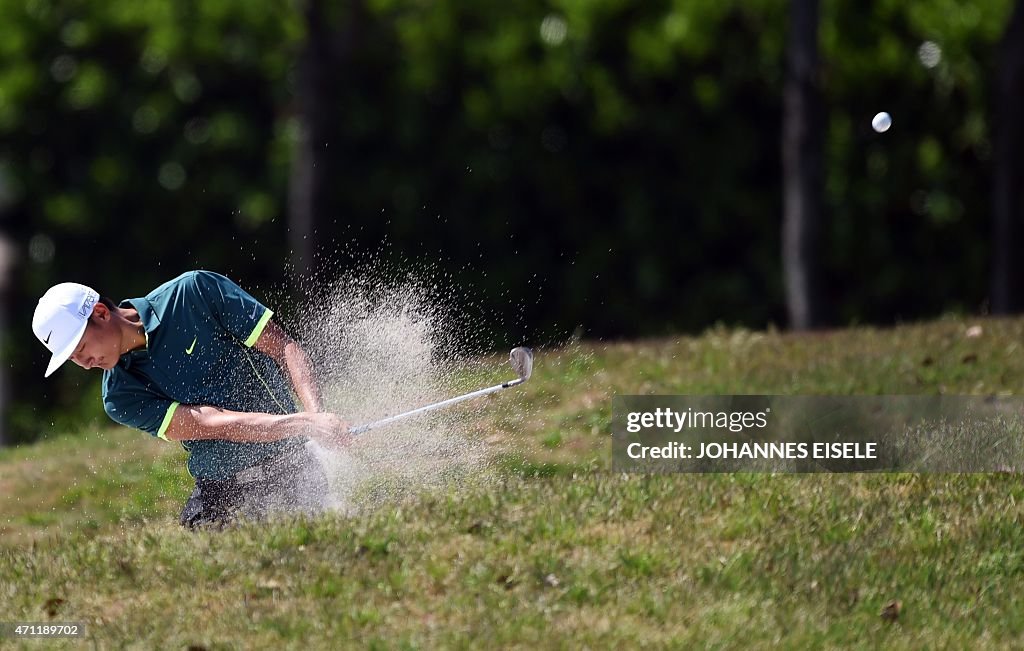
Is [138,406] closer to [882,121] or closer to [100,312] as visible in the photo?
[100,312]

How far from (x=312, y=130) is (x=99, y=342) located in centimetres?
743

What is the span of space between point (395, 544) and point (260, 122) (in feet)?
30.3

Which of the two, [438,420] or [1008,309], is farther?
[1008,309]

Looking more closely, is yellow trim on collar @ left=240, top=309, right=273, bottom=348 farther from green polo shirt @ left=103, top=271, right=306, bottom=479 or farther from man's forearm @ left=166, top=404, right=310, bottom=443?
man's forearm @ left=166, top=404, right=310, bottom=443

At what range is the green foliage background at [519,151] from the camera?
13.2m

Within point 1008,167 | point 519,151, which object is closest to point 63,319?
point 519,151

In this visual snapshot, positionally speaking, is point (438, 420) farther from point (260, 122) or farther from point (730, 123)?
point (260, 122)

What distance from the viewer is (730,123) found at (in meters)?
13.6

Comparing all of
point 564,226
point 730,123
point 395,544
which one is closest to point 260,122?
point 564,226

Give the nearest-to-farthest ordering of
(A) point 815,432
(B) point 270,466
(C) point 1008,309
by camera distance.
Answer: (B) point 270,466, (A) point 815,432, (C) point 1008,309

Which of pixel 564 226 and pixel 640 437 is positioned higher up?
pixel 564 226

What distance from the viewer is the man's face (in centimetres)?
635

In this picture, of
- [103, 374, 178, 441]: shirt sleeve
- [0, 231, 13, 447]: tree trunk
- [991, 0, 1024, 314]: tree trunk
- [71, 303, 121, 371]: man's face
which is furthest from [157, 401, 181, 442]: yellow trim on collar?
[991, 0, 1024, 314]: tree trunk

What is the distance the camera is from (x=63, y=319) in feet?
20.6
